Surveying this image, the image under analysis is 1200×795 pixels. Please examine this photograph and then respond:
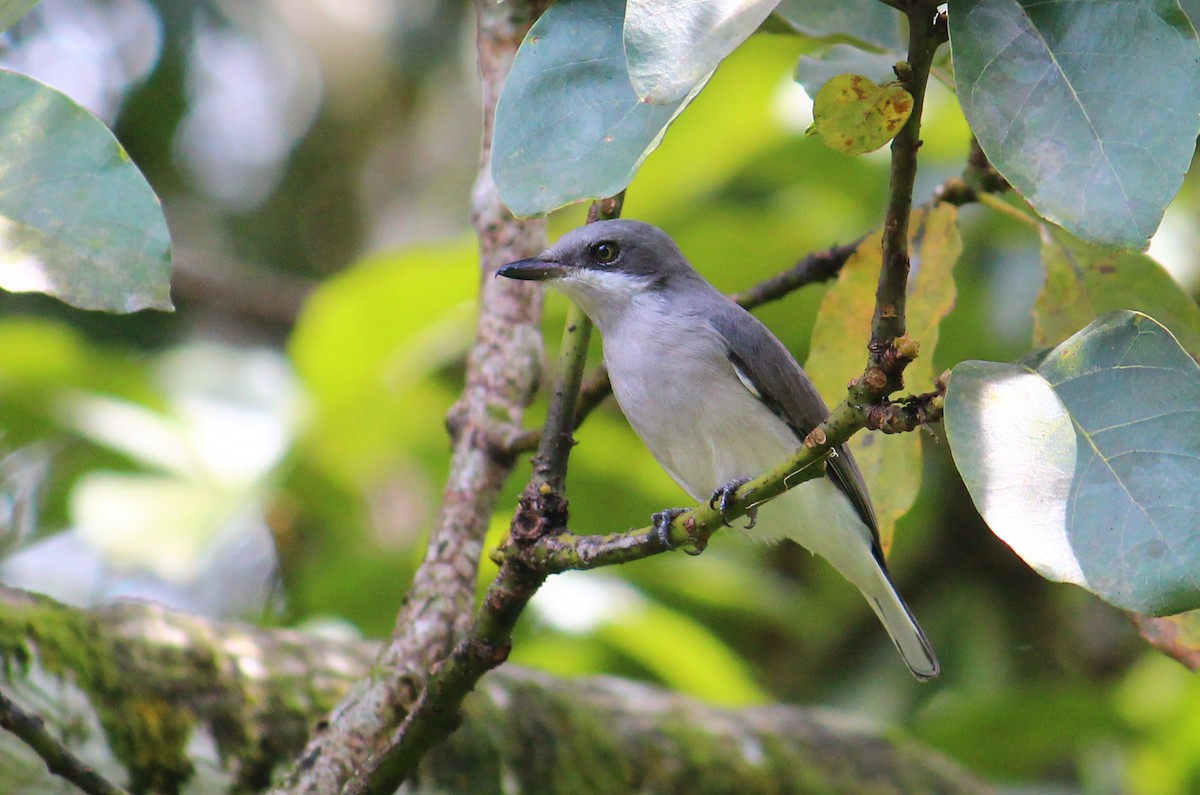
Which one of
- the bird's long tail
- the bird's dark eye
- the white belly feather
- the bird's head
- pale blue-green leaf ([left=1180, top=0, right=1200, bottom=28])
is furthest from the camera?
the bird's long tail

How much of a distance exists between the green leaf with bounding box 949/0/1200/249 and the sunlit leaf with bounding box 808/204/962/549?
2.75 feet

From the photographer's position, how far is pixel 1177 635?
250 cm

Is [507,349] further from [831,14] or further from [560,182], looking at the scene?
[560,182]

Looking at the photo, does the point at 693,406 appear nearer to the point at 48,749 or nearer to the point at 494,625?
Result: the point at 494,625

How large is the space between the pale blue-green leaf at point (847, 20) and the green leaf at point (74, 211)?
4.35 feet

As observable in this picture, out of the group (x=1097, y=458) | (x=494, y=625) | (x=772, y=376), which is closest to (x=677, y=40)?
(x=1097, y=458)

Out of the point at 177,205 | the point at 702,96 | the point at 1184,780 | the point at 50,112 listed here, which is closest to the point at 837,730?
the point at 1184,780

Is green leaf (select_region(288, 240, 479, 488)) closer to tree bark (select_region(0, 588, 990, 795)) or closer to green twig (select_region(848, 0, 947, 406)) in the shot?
tree bark (select_region(0, 588, 990, 795))

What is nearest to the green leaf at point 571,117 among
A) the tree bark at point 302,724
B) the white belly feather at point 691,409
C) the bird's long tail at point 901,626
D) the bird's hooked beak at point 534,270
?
the bird's hooked beak at point 534,270

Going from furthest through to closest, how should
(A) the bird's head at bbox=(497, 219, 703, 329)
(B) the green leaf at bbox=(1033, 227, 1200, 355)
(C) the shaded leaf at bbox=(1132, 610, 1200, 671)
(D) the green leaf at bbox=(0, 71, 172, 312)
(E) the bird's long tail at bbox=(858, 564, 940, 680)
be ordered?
1. (E) the bird's long tail at bbox=(858, 564, 940, 680)
2. (A) the bird's head at bbox=(497, 219, 703, 329)
3. (B) the green leaf at bbox=(1033, 227, 1200, 355)
4. (C) the shaded leaf at bbox=(1132, 610, 1200, 671)
5. (D) the green leaf at bbox=(0, 71, 172, 312)

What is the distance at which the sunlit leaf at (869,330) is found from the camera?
267 cm

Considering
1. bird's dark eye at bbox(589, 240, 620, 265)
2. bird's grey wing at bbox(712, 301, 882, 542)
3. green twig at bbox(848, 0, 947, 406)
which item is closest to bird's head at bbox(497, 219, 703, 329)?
bird's dark eye at bbox(589, 240, 620, 265)

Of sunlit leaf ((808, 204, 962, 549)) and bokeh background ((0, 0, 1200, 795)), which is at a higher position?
sunlit leaf ((808, 204, 962, 549))

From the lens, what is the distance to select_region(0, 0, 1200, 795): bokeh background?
455cm
